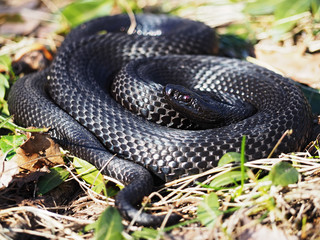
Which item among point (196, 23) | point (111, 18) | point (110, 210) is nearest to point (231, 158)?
point (110, 210)

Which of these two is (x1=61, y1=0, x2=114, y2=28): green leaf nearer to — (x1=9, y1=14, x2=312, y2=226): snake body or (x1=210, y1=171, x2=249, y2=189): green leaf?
(x1=9, y1=14, x2=312, y2=226): snake body

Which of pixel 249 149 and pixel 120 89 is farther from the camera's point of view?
pixel 120 89

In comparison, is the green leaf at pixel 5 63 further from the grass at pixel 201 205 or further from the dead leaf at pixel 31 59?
the grass at pixel 201 205

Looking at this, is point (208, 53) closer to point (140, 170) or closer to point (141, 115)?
point (141, 115)

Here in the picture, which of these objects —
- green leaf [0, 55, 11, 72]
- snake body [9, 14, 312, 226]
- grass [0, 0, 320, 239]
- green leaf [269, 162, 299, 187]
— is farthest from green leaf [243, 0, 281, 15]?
green leaf [269, 162, 299, 187]

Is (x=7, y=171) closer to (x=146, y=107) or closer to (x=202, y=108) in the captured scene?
(x=146, y=107)
